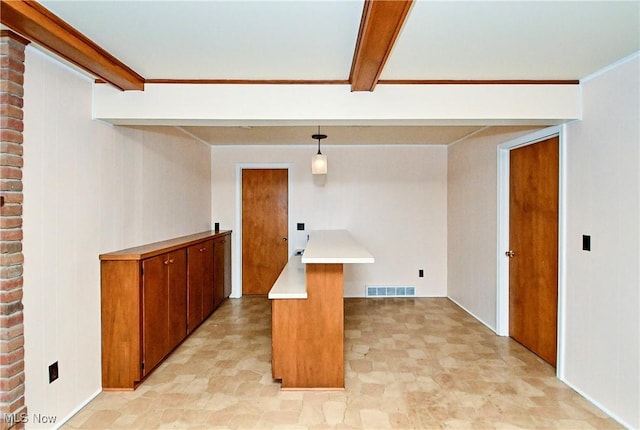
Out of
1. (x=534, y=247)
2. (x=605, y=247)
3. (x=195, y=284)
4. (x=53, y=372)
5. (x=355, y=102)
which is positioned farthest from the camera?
(x=195, y=284)

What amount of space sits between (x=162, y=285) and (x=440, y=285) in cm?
393

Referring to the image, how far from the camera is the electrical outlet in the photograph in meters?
1.96

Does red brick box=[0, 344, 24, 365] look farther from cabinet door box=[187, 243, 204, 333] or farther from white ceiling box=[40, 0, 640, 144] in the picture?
white ceiling box=[40, 0, 640, 144]

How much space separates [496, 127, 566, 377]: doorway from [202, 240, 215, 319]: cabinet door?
3.31m

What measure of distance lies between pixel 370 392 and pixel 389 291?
105 inches

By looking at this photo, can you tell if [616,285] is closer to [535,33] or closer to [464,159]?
[535,33]

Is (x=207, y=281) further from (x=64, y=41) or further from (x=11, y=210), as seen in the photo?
(x=64, y=41)

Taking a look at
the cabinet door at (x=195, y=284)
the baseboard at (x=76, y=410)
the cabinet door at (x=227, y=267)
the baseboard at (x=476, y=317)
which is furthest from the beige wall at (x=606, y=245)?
the cabinet door at (x=227, y=267)

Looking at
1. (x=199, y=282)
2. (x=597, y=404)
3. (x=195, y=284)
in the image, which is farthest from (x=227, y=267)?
(x=597, y=404)

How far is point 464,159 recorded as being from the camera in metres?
4.40

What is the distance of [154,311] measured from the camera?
2.64 metres

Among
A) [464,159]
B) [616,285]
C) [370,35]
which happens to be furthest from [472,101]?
[464,159]

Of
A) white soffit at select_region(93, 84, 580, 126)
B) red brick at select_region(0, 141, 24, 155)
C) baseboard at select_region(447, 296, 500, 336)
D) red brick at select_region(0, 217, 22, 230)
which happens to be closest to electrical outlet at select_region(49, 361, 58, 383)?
red brick at select_region(0, 217, 22, 230)

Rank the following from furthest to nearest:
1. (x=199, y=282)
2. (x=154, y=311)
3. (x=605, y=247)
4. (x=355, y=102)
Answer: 1. (x=199, y=282)
2. (x=154, y=311)
3. (x=355, y=102)
4. (x=605, y=247)
